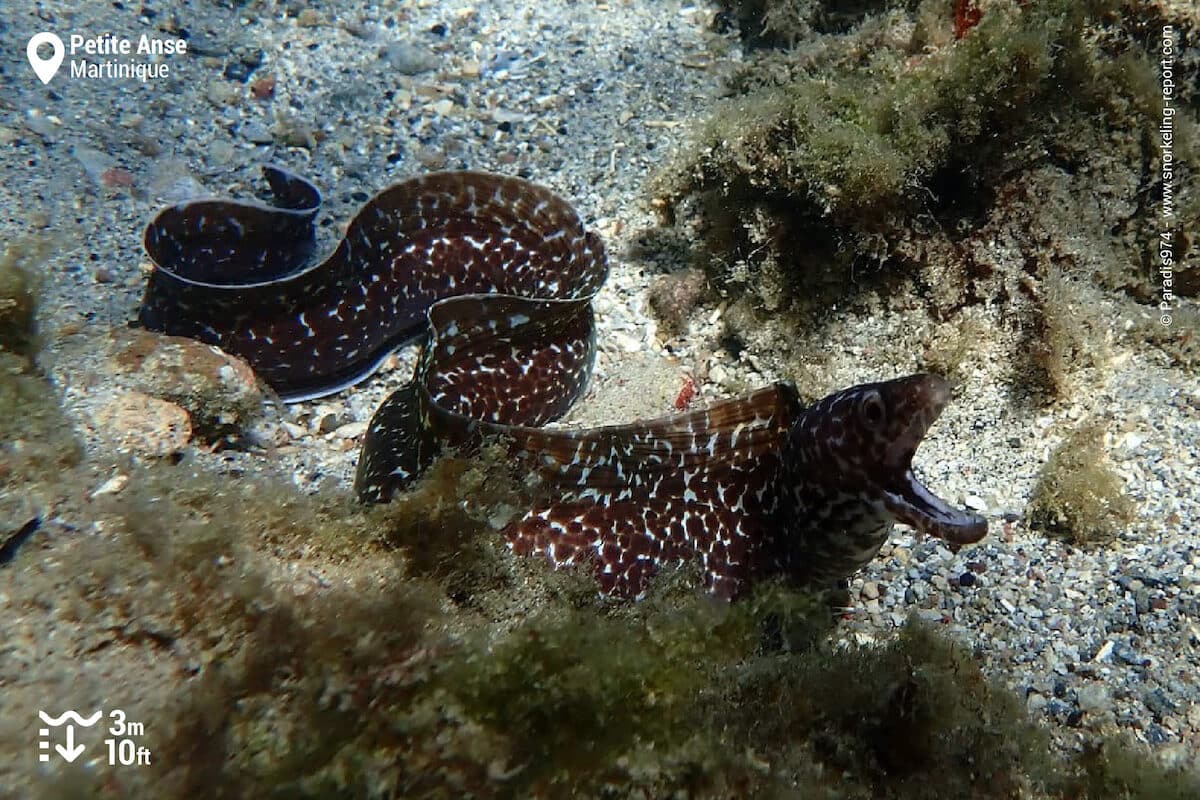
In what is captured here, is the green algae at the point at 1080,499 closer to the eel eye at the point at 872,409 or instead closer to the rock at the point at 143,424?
the eel eye at the point at 872,409

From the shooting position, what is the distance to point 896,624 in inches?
122

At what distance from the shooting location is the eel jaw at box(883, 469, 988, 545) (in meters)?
2.50

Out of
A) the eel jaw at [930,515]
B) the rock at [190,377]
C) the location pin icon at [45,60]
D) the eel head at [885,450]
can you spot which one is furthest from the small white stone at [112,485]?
the location pin icon at [45,60]

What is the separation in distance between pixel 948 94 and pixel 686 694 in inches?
132

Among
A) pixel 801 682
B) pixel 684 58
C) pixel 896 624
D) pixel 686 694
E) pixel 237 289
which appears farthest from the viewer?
pixel 684 58

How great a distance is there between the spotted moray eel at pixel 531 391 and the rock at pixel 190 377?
0.37 meters

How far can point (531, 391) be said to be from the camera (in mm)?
4383

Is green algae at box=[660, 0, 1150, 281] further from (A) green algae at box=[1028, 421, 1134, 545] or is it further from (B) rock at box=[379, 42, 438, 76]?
(B) rock at box=[379, 42, 438, 76]

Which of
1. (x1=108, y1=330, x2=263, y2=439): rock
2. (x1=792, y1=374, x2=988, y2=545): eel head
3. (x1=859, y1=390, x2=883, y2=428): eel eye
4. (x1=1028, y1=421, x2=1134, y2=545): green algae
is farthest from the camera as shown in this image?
(x1=108, y1=330, x2=263, y2=439): rock

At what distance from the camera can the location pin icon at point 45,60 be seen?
5.70m

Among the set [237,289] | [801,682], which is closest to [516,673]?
[801,682]

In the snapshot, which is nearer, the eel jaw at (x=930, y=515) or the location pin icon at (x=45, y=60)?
the eel jaw at (x=930, y=515)

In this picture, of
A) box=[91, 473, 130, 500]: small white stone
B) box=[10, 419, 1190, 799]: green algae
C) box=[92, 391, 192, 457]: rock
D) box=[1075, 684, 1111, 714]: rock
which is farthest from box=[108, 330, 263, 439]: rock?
box=[1075, 684, 1111, 714]: rock

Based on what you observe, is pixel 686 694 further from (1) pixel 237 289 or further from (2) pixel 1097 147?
(2) pixel 1097 147
